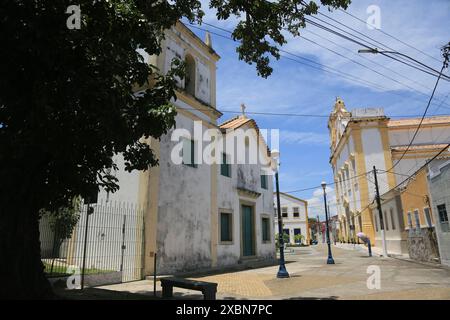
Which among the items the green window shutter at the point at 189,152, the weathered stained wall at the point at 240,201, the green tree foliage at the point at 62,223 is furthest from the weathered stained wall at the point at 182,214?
the green tree foliage at the point at 62,223

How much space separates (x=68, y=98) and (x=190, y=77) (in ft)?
38.6

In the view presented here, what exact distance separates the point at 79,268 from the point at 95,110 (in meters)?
7.05

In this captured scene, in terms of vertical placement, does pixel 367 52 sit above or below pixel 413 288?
above

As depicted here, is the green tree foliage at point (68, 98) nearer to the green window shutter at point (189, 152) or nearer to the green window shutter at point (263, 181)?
the green window shutter at point (189, 152)

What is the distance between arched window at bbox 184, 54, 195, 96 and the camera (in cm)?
1683

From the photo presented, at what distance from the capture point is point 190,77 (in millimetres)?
17062

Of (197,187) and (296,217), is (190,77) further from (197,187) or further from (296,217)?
(296,217)

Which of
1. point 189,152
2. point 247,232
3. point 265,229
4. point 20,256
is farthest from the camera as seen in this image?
point 265,229

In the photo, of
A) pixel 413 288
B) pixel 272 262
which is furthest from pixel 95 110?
pixel 272 262

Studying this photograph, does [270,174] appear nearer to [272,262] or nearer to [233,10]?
[272,262]

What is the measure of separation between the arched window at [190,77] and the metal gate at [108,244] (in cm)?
661

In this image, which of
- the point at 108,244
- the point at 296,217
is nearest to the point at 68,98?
the point at 108,244

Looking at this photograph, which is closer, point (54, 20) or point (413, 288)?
point (54, 20)
